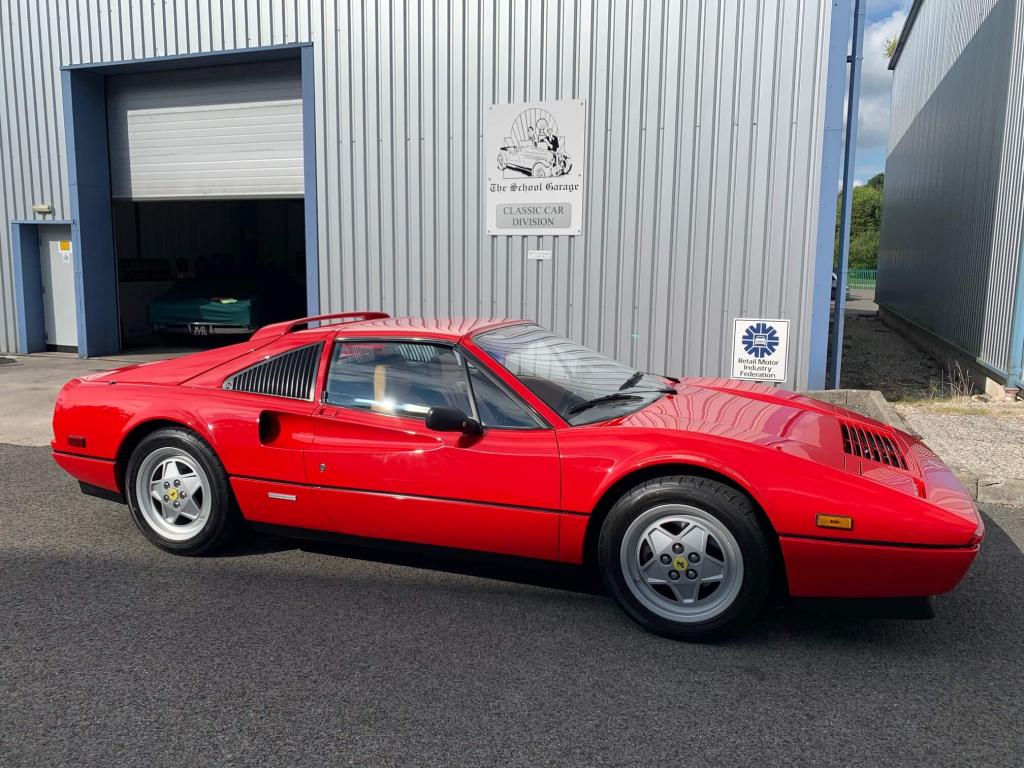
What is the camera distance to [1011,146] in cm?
907

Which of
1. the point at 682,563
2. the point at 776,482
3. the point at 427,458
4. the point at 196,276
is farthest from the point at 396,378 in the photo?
the point at 196,276

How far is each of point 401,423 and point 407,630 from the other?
0.92 metres

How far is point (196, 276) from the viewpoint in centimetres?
1519

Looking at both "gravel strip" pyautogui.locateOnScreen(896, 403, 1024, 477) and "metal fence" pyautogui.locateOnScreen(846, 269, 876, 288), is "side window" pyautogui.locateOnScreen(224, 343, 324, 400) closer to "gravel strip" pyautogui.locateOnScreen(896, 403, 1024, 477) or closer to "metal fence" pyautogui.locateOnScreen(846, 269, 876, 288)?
"gravel strip" pyautogui.locateOnScreen(896, 403, 1024, 477)

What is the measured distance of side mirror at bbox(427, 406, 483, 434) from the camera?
3.32m

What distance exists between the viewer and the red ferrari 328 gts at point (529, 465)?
294cm

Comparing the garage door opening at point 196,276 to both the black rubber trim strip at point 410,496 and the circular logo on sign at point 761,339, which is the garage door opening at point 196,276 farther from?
the black rubber trim strip at point 410,496

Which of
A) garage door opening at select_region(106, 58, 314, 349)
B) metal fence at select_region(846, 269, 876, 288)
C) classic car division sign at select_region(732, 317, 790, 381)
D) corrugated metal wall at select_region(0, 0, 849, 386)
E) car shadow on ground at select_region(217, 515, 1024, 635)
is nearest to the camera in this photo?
car shadow on ground at select_region(217, 515, 1024, 635)

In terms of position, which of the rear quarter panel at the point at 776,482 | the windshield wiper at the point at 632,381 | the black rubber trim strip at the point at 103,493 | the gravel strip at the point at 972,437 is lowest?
the gravel strip at the point at 972,437

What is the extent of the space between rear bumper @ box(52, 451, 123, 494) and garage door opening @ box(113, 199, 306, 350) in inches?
350

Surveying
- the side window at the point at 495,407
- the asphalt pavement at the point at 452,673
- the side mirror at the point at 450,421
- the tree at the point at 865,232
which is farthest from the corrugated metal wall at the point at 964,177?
the tree at the point at 865,232

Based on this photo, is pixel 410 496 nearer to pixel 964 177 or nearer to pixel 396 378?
pixel 396 378

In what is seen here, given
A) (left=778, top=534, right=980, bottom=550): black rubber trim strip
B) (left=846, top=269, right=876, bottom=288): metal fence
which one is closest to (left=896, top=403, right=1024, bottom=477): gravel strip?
(left=778, top=534, right=980, bottom=550): black rubber trim strip

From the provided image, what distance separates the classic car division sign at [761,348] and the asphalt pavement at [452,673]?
438 centimetres
